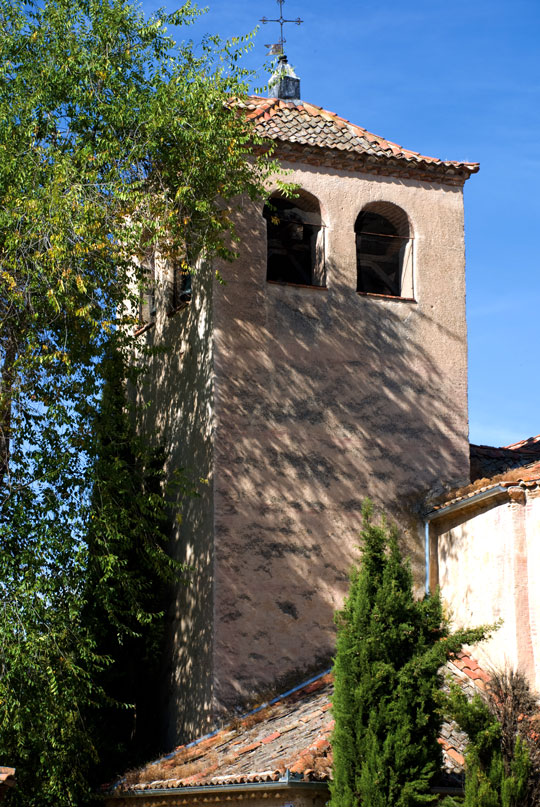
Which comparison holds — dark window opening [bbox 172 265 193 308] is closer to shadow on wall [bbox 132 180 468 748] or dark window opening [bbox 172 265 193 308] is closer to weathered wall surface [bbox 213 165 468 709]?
shadow on wall [bbox 132 180 468 748]

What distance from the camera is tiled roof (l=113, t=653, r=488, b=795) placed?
12531mm

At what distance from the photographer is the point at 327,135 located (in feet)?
59.0

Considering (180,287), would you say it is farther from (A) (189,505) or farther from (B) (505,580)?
(B) (505,580)

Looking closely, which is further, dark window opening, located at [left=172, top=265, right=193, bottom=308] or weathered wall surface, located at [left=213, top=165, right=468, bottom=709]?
dark window opening, located at [left=172, top=265, right=193, bottom=308]

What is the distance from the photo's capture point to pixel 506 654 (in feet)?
47.9

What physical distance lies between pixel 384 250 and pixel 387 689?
8.62m

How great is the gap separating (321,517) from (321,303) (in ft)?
10.5

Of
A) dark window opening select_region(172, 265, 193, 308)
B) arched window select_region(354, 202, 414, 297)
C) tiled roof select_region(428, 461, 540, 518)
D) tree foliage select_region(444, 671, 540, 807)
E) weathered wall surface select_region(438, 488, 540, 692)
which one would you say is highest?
arched window select_region(354, 202, 414, 297)

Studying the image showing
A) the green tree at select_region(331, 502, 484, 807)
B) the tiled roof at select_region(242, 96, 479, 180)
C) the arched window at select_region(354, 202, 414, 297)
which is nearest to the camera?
the green tree at select_region(331, 502, 484, 807)

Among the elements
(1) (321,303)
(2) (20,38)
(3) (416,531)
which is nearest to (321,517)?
(3) (416,531)

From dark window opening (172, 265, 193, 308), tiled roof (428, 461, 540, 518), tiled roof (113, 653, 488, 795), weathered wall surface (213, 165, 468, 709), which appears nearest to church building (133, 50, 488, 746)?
weathered wall surface (213, 165, 468, 709)

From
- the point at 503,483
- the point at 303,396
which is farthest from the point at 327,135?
the point at 503,483

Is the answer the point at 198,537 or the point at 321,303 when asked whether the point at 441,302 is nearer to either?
the point at 321,303

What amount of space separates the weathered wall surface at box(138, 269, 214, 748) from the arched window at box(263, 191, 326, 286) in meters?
1.55
